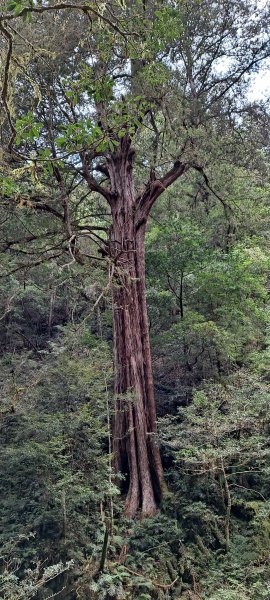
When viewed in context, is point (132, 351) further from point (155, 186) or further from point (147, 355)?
point (155, 186)

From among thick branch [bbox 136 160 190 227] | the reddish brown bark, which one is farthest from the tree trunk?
thick branch [bbox 136 160 190 227]

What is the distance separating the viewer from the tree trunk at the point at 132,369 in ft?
21.1

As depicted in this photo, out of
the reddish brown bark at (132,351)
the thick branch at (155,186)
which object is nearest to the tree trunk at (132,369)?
the reddish brown bark at (132,351)

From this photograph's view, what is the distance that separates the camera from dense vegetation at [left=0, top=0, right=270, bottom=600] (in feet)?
17.0

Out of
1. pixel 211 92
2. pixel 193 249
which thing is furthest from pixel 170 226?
pixel 211 92

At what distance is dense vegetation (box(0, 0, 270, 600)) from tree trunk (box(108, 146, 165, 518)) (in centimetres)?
2

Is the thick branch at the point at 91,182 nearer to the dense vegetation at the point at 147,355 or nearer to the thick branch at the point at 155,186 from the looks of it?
the dense vegetation at the point at 147,355

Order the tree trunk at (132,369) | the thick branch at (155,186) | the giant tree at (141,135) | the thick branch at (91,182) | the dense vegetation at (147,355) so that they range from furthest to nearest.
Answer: the thick branch at (155,186)
the thick branch at (91,182)
the tree trunk at (132,369)
the giant tree at (141,135)
the dense vegetation at (147,355)

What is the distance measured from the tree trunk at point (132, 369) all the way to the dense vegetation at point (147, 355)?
2 centimetres

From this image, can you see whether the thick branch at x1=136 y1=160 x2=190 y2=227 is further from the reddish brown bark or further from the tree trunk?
the tree trunk

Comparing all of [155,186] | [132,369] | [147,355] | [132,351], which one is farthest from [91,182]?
[132,369]

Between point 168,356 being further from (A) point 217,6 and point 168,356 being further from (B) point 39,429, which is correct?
(A) point 217,6

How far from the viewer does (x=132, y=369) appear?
682cm

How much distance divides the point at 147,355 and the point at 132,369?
1.40 feet
